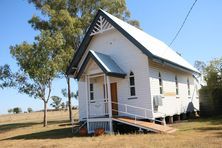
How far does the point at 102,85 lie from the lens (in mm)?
21406

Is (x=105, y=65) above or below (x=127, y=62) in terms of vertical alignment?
below

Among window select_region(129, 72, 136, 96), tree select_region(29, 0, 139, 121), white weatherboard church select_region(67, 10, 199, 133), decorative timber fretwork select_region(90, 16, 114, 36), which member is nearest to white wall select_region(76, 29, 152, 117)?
white weatherboard church select_region(67, 10, 199, 133)

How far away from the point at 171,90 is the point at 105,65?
7.19 meters

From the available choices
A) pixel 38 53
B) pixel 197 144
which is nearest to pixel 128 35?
pixel 197 144

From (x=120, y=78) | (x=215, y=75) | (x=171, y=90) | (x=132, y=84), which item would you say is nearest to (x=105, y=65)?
(x=120, y=78)

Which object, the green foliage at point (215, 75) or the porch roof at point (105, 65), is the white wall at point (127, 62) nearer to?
the porch roof at point (105, 65)

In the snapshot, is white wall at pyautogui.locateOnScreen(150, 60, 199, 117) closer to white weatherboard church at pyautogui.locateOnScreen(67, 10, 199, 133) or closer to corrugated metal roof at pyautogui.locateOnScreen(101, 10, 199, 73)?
white weatherboard church at pyautogui.locateOnScreen(67, 10, 199, 133)

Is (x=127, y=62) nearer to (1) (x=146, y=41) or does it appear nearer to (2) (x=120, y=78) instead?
(2) (x=120, y=78)

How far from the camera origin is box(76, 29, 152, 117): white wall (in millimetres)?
19016

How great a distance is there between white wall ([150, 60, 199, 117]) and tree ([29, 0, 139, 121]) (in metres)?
13.0

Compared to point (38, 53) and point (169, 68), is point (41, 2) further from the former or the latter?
point (169, 68)

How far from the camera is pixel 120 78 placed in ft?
65.6

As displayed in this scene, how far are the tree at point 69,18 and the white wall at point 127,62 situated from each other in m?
11.9

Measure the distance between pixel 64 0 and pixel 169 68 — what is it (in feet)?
63.1
